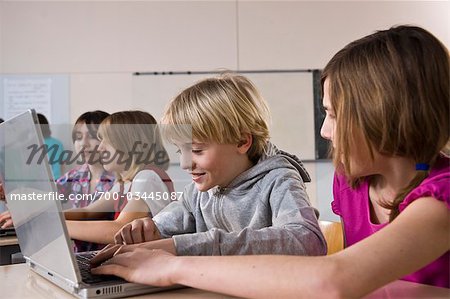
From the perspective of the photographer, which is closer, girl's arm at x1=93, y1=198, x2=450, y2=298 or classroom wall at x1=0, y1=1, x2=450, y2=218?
girl's arm at x1=93, y1=198, x2=450, y2=298

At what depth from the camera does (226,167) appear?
1.18 metres

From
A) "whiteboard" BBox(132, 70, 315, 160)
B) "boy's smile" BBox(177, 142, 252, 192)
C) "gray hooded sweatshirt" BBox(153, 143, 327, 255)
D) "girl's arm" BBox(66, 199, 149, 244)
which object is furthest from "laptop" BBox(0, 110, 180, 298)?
"whiteboard" BBox(132, 70, 315, 160)

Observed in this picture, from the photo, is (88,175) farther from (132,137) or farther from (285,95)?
(285,95)

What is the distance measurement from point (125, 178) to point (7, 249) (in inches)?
20.2

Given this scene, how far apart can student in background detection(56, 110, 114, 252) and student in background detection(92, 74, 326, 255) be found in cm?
99

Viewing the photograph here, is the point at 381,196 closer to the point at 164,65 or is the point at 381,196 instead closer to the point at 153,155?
the point at 153,155

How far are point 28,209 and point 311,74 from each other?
136 inches

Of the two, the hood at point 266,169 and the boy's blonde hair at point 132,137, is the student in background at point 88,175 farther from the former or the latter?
the hood at point 266,169

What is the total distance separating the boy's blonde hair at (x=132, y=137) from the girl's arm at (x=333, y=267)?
1.37 meters

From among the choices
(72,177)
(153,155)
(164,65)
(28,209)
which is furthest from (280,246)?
(164,65)

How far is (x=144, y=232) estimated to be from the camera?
1.04 m

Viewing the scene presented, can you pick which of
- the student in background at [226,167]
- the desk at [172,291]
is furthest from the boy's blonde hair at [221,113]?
the desk at [172,291]

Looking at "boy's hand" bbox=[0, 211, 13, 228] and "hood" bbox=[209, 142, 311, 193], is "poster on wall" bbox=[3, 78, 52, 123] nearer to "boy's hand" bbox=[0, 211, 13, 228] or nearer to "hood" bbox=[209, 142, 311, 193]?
"boy's hand" bbox=[0, 211, 13, 228]

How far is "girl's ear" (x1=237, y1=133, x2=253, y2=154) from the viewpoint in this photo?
1205 mm
